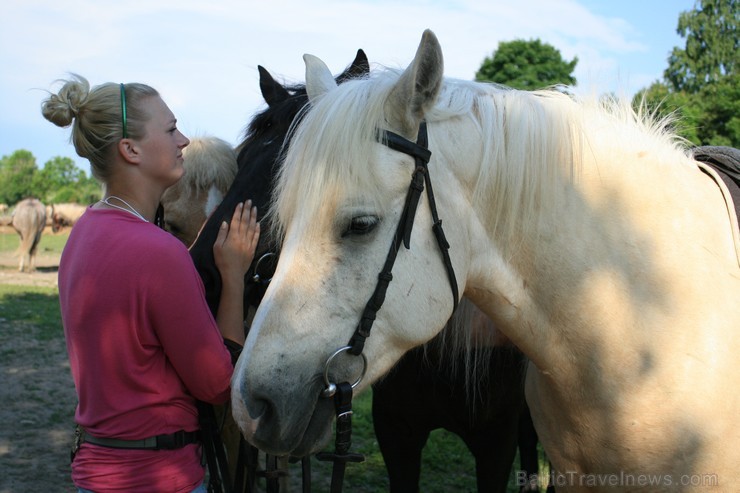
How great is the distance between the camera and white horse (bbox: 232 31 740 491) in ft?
5.48

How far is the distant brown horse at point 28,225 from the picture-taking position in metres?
16.7

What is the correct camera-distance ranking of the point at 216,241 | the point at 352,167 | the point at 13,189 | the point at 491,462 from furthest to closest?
the point at 13,189 → the point at 491,462 → the point at 216,241 → the point at 352,167

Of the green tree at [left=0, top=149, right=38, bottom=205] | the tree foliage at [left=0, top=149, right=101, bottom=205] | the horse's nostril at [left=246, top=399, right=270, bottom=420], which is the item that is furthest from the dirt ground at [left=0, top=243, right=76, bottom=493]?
the green tree at [left=0, top=149, right=38, bottom=205]

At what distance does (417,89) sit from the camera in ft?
5.67

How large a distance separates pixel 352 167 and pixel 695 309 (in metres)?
1.13

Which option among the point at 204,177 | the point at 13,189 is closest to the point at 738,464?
the point at 204,177

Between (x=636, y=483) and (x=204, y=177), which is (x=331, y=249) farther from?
(x=204, y=177)

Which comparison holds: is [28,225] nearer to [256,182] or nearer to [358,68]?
[358,68]

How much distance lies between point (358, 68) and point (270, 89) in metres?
0.48

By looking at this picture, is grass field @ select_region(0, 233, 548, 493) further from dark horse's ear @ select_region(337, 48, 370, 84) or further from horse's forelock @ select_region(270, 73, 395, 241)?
horse's forelock @ select_region(270, 73, 395, 241)

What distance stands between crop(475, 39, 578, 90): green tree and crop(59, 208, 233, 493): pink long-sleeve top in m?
29.8

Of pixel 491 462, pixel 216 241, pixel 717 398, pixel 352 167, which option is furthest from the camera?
pixel 491 462

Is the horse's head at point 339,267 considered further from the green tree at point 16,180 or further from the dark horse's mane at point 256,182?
the green tree at point 16,180

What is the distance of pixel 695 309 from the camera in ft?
6.13
